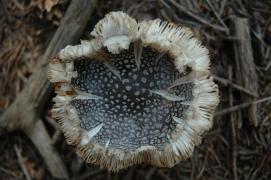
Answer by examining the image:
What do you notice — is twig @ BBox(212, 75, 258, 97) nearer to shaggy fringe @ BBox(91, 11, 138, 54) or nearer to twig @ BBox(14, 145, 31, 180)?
shaggy fringe @ BBox(91, 11, 138, 54)

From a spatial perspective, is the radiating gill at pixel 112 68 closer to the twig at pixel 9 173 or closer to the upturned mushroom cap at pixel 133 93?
the upturned mushroom cap at pixel 133 93

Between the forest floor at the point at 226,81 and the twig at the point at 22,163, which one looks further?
the twig at the point at 22,163

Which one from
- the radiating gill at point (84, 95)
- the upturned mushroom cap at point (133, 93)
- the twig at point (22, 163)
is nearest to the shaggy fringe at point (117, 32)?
the upturned mushroom cap at point (133, 93)

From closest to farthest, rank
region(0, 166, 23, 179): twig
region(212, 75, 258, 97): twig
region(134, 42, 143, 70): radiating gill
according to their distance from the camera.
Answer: region(134, 42, 143, 70): radiating gill
region(212, 75, 258, 97): twig
region(0, 166, 23, 179): twig

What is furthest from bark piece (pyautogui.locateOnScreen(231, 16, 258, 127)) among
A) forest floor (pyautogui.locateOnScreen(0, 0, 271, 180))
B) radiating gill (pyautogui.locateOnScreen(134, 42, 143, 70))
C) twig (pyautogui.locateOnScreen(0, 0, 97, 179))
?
twig (pyautogui.locateOnScreen(0, 0, 97, 179))

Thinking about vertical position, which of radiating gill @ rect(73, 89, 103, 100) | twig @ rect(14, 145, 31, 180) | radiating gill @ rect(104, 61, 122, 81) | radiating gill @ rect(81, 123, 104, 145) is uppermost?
radiating gill @ rect(104, 61, 122, 81)

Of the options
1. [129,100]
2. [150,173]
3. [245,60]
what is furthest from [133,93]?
[245,60]

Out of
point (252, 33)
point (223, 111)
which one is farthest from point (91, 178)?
point (252, 33)

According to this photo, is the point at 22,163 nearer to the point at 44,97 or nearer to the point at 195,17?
the point at 44,97
